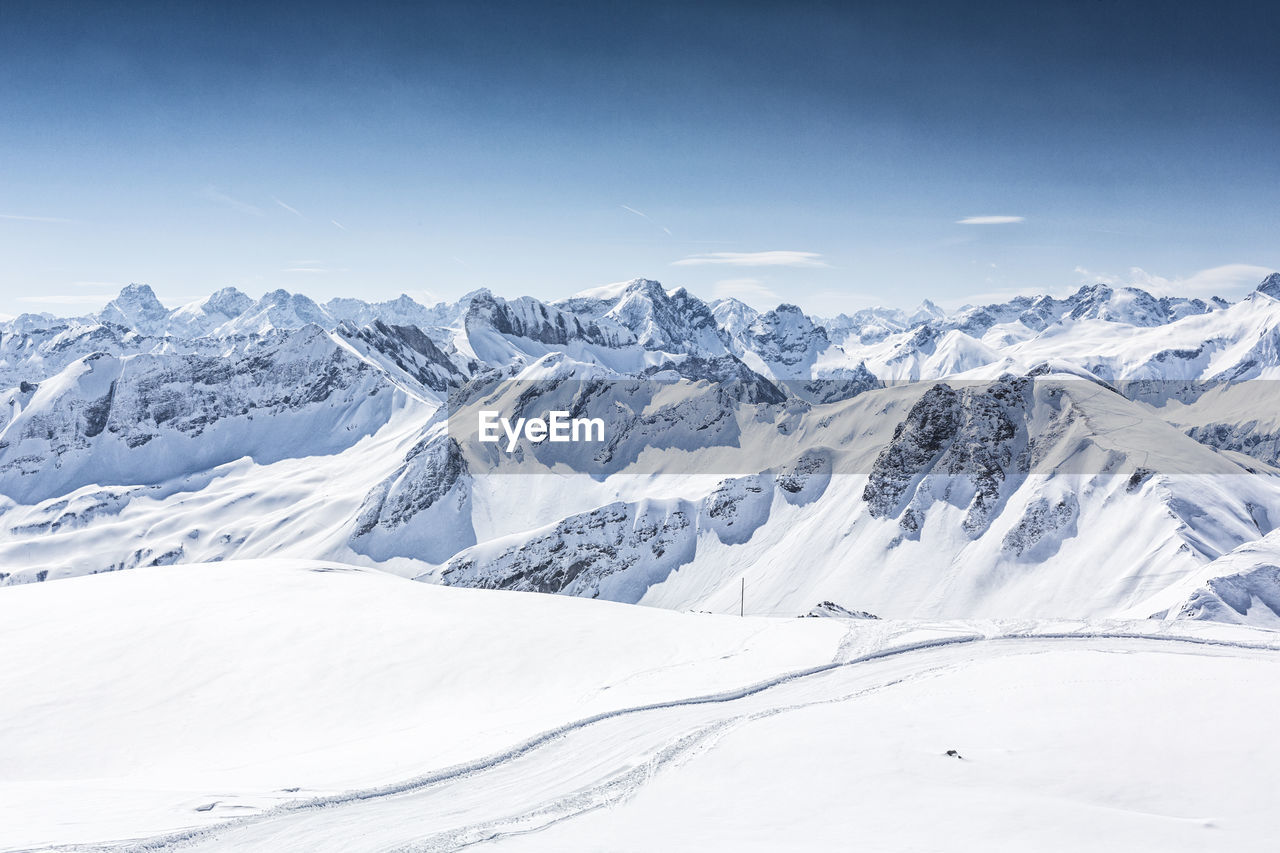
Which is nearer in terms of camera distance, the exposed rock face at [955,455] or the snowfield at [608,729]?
the snowfield at [608,729]

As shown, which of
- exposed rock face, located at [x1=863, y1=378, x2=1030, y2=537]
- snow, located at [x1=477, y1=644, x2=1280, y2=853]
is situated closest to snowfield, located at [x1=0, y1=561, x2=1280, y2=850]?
snow, located at [x1=477, y1=644, x2=1280, y2=853]

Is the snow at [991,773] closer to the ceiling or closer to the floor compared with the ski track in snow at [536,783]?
closer to the ceiling

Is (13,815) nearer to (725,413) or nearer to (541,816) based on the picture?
(541,816)

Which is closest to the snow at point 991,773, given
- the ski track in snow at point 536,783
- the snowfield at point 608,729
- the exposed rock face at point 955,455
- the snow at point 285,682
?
the snowfield at point 608,729

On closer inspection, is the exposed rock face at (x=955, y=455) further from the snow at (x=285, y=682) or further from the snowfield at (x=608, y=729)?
the snow at (x=285, y=682)

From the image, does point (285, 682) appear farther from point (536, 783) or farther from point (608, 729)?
point (536, 783)

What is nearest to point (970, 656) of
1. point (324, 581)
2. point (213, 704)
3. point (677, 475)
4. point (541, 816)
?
point (541, 816)
